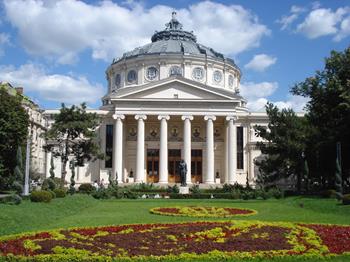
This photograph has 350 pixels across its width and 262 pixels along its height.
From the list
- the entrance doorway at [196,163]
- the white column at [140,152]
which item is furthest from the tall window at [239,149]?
the white column at [140,152]

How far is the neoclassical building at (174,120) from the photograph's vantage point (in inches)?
2415

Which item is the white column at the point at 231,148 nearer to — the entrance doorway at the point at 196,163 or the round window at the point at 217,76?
the entrance doorway at the point at 196,163

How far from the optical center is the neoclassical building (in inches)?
2415

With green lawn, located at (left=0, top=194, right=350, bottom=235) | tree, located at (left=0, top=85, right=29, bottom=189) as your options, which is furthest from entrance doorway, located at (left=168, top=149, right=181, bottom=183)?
green lawn, located at (left=0, top=194, right=350, bottom=235)

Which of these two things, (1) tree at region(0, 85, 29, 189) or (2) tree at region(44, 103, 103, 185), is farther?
(2) tree at region(44, 103, 103, 185)

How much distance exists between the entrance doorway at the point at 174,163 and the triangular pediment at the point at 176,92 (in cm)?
908

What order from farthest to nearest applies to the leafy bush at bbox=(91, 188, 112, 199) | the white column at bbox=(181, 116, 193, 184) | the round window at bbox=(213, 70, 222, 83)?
the round window at bbox=(213, 70, 222, 83)
the white column at bbox=(181, 116, 193, 184)
the leafy bush at bbox=(91, 188, 112, 199)

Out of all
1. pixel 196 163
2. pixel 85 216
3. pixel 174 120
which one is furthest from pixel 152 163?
pixel 85 216

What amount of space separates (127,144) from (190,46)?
75.1ft

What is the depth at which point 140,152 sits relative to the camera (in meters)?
60.4

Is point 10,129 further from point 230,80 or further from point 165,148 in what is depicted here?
point 230,80

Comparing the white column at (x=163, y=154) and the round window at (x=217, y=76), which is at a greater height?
the round window at (x=217, y=76)

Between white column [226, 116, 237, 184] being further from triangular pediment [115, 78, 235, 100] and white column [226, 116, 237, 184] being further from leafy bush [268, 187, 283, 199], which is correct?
leafy bush [268, 187, 283, 199]

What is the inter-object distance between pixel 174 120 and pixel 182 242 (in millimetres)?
54440
